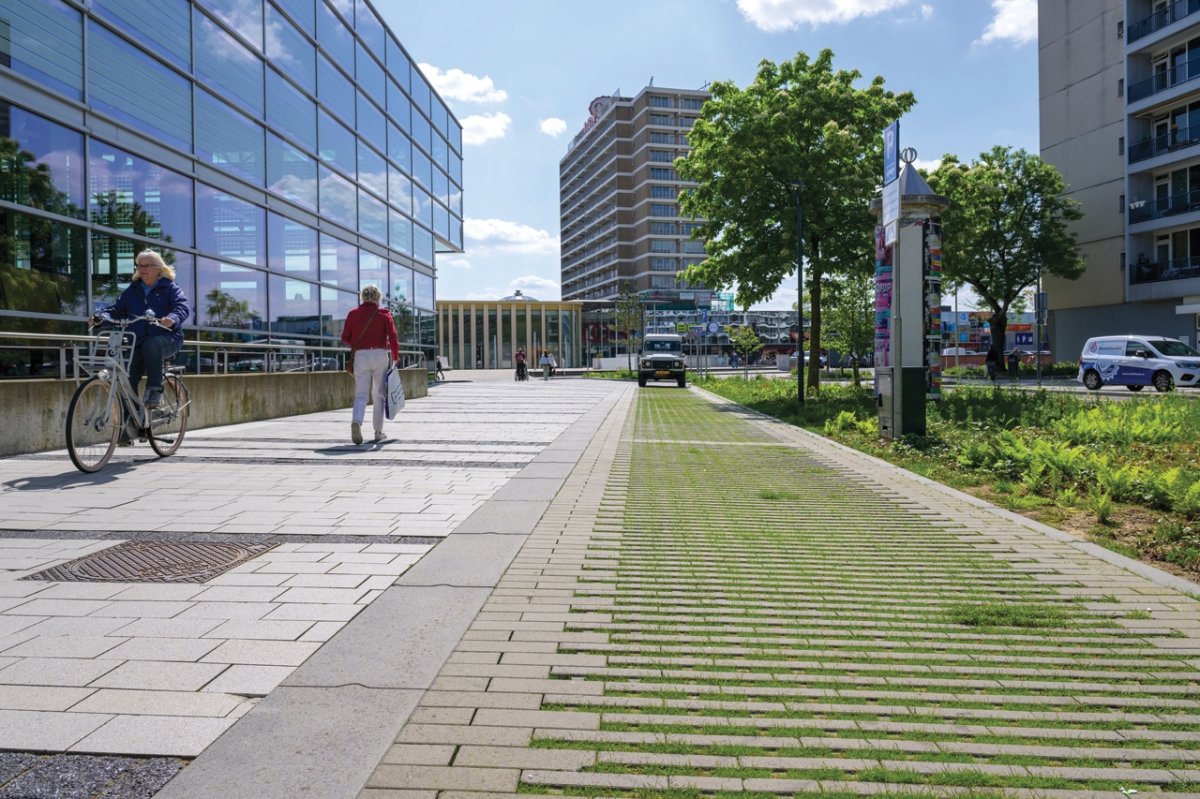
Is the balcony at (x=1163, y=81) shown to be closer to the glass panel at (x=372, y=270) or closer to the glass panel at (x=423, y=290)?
the glass panel at (x=423, y=290)

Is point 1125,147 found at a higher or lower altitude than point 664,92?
lower

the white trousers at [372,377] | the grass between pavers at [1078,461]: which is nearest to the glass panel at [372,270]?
the white trousers at [372,377]

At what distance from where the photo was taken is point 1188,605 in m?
3.94

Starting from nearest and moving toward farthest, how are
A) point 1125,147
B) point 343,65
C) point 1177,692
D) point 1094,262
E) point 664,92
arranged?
point 1177,692
point 343,65
point 1125,147
point 1094,262
point 664,92

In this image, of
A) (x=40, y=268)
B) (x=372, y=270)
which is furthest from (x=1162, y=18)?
(x=40, y=268)

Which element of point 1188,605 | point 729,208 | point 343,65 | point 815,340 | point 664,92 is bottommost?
point 1188,605

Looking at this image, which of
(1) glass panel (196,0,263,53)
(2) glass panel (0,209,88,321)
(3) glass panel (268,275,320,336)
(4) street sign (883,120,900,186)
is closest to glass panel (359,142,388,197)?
(3) glass panel (268,275,320,336)

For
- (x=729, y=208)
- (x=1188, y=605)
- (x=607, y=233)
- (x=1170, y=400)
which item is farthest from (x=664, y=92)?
(x=1188, y=605)

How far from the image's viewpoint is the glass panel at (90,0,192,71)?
12.5 metres

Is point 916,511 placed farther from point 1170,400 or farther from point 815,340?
point 815,340

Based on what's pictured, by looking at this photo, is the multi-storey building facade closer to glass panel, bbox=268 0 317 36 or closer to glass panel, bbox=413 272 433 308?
glass panel, bbox=413 272 433 308

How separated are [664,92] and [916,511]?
Answer: 10838 centimetres

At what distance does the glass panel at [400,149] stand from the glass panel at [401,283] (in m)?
3.29

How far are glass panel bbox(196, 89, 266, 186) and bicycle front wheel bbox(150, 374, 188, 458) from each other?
302 inches
